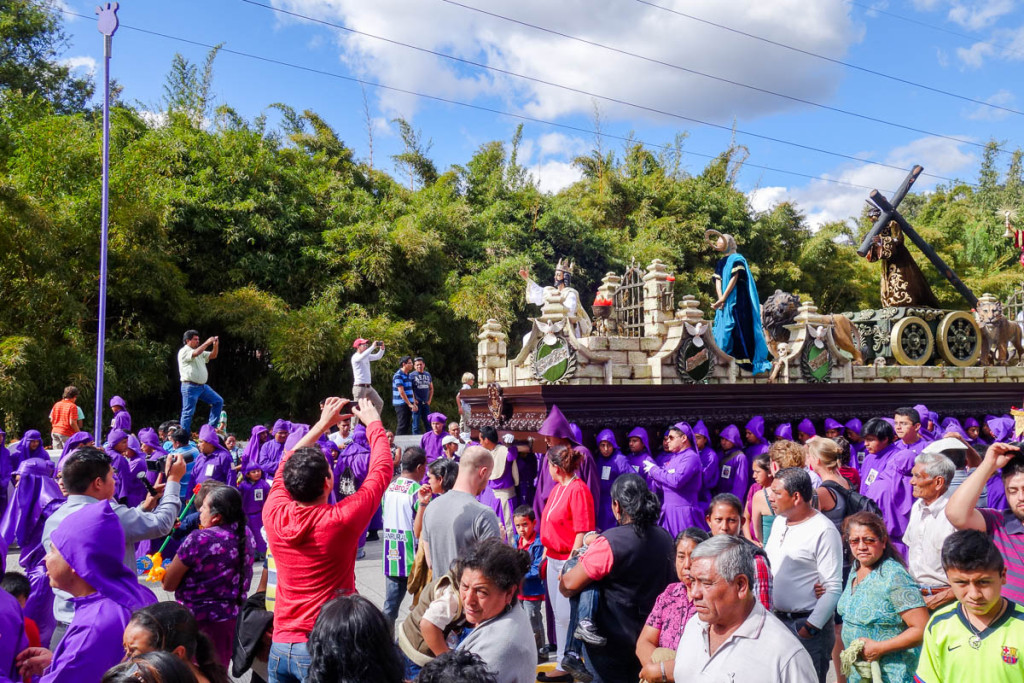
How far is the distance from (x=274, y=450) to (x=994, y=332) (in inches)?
434

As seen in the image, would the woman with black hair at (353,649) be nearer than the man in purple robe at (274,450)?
Yes

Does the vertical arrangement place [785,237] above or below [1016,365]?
above

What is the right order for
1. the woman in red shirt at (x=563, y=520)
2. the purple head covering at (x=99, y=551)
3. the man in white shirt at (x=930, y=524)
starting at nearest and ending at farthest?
the purple head covering at (x=99, y=551) → the man in white shirt at (x=930, y=524) → the woman in red shirt at (x=563, y=520)

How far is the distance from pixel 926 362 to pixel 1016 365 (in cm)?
234

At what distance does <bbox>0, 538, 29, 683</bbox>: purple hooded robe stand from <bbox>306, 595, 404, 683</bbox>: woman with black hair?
1.37 meters

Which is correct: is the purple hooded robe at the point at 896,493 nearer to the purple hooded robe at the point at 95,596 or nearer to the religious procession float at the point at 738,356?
the religious procession float at the point at 738,356

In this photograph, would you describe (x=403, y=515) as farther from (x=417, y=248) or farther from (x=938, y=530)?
(x=417, y=248)

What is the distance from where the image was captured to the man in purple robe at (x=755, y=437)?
28.3ft

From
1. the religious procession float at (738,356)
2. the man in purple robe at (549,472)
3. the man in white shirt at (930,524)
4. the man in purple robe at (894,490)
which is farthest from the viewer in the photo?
the religious procession float at (738,356)

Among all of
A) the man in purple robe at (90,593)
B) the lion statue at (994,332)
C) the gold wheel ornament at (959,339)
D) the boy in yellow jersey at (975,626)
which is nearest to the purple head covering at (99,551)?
the man in purple robe at (90,593)

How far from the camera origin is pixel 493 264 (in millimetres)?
20047

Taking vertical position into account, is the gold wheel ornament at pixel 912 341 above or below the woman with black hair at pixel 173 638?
above

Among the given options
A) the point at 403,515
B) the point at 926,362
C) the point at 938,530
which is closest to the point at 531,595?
the point at 403,515

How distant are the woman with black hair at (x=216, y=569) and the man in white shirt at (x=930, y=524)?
346 centimetres
